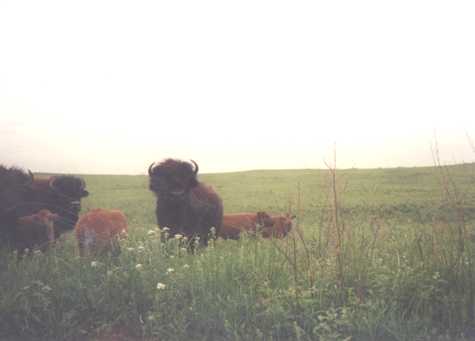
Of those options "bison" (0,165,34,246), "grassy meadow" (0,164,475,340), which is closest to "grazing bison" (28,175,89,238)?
"bison" (0,165,34,246)

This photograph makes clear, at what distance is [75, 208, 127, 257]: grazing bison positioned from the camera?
7.57m

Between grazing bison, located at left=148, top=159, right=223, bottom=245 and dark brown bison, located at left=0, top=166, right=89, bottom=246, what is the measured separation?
1271 mm

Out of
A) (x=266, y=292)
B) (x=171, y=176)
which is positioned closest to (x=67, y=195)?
(x=171, y=176)

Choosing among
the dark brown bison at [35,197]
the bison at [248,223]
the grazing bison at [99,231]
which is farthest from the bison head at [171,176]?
the bison at [248,223]

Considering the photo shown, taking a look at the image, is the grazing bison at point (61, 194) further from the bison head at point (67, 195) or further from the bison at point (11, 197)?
the bison at point (11, 197)

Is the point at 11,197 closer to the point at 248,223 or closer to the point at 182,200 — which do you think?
the point at 182,200

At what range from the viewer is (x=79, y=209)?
914 cm

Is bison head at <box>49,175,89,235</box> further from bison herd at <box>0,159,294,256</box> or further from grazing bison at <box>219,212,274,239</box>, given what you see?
grazing bison at <box>219,212,274,239</box>

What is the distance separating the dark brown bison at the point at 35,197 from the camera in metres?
8.20

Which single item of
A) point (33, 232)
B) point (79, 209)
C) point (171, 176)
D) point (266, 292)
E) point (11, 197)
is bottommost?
point (266, 292)

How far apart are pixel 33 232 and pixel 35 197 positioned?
91cm

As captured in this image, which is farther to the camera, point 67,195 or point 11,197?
point 67,195

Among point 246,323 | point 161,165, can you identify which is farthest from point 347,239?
point 161,165

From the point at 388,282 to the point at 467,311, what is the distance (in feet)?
2.55
